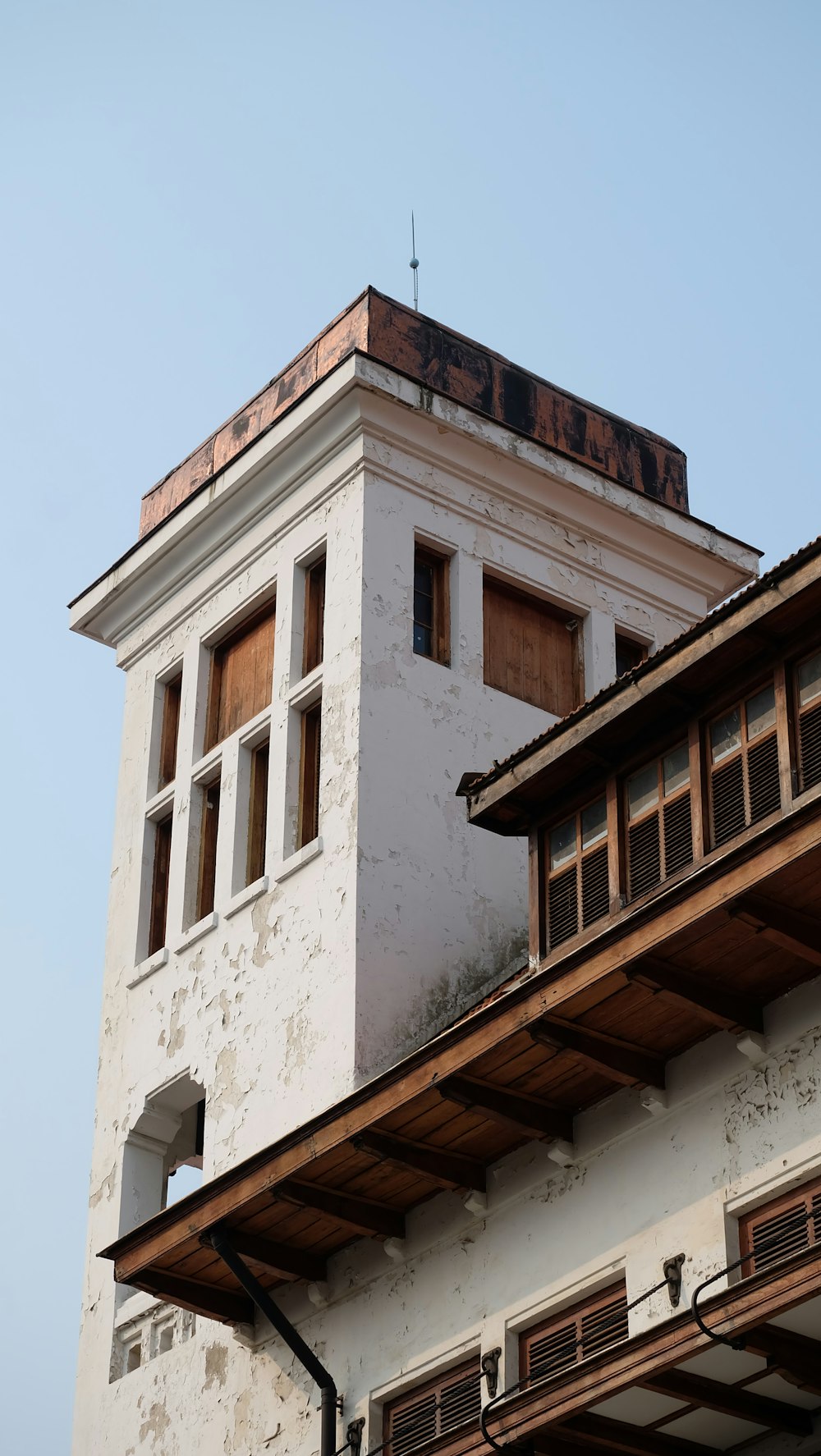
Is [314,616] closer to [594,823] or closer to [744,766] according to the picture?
[594,823]

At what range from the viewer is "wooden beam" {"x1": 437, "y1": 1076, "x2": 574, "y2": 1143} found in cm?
1823

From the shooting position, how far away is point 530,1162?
1905cm

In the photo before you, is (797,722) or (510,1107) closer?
(797,722)

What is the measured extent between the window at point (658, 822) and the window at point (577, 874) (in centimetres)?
31

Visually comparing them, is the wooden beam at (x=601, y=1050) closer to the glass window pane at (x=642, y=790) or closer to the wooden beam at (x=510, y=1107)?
the wooden beam at (x=510, y=1107)

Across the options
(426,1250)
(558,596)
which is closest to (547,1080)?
(426,1250)

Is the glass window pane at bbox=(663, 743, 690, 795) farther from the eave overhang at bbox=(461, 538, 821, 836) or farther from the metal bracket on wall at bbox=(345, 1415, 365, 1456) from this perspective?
the metal bracket on wall at bbox=(345, 1415, 365, 1456)

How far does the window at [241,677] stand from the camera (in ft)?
85.5

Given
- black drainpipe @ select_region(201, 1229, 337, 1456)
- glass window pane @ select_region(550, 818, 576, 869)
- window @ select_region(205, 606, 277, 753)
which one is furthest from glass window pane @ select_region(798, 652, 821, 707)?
window @ select_region(205, 606, 277, 753)

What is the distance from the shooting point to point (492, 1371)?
1836 cm

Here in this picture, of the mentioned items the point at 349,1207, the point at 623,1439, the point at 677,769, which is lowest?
the point at 623,1439

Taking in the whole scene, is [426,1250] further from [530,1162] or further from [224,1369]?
[224,1369]

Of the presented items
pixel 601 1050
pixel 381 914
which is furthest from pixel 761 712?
pixel 381 914

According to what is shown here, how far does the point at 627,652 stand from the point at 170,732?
5294 millimetres
